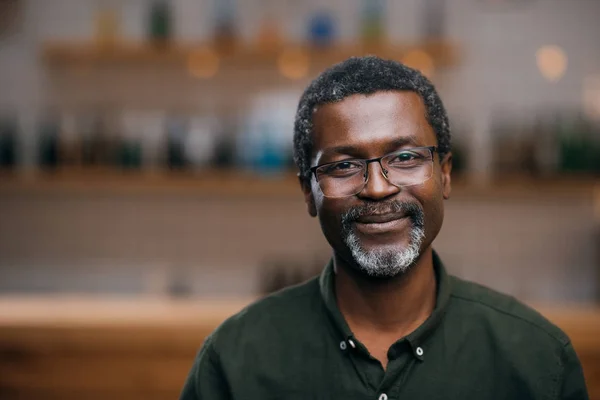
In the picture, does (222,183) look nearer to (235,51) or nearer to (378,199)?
(235,51)

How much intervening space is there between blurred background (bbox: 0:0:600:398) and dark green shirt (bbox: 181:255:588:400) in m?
1.81

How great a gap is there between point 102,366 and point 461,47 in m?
2.01

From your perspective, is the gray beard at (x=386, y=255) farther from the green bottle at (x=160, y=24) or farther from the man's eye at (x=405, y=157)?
the green bottle at (x=160, y=24)

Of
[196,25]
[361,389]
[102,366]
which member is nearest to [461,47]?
[196,25]

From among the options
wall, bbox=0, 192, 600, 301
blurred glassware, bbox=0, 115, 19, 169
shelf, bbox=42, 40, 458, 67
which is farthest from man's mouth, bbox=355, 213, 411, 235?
blurred glassware, bbox=0, 115, 19, 169

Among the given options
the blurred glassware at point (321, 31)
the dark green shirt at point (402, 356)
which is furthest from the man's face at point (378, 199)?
the blurred glassware at point (321, 31)

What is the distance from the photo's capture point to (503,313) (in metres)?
1.24

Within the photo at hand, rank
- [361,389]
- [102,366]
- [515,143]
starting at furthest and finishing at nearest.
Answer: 1. [515,143]
2. [102,366]
3. [361,389]

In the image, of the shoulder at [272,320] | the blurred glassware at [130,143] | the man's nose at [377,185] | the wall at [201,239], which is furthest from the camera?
the wall at [201,239]

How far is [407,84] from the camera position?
119 centimetres

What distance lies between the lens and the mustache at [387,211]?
1.14 metres

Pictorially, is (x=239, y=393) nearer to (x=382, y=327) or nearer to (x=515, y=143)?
(x=382, y=327)

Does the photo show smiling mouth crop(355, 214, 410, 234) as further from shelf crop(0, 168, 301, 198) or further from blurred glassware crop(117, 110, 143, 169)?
blurred glassware crop(117, 110, 143, 169)

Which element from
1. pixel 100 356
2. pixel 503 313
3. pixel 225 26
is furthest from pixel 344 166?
pixel 225 26
